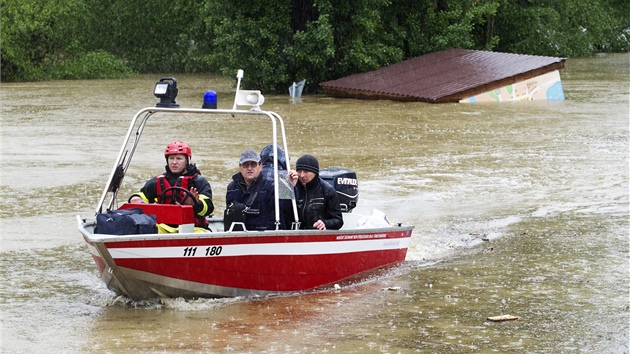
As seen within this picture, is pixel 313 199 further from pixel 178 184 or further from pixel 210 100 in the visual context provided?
pixel 210 100

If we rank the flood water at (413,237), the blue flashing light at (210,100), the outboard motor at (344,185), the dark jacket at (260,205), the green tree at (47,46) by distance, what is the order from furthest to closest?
the green tree at (47,46) < the outboard motor at (344,185) < the dark jacket at (260,205) < the blue flashing light at (210,100) < the flood water at (413,237)

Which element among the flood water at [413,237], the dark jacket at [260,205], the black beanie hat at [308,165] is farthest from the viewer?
the black beanie hat at [308,165]

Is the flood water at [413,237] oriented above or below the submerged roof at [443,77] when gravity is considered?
below

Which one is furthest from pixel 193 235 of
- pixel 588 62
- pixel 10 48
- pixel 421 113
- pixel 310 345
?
pixel 588 62

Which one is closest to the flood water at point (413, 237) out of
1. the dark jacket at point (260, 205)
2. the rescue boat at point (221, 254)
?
the rescue boat at point (221, 254)

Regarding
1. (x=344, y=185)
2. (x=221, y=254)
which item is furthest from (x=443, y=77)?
(x=221, y=254)

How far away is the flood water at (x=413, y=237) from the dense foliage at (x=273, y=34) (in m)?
6.11

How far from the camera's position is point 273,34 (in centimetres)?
3269

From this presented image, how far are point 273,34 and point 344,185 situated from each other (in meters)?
22.4

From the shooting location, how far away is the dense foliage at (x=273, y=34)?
32719 millimetres

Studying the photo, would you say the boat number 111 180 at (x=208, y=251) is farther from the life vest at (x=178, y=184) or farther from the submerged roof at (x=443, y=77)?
the submerged roof at (x=443, y=77)

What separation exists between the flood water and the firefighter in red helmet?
794mm

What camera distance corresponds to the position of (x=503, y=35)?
4688 centimetres

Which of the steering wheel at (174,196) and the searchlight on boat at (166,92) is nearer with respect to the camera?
the searchlight on boat at (166,92)
